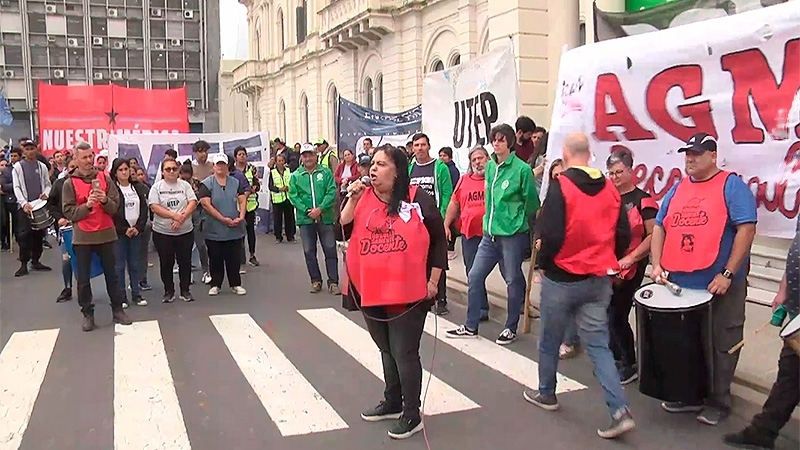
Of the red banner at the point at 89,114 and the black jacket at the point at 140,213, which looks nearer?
the black jacket at the point at 140,213

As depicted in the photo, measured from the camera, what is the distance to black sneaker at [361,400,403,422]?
4.79 m

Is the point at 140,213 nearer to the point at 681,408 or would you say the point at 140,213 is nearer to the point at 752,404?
the point at 681,408

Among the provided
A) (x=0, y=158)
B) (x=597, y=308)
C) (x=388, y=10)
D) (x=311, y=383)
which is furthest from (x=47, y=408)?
(x=388, y=10)

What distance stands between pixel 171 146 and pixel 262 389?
10.4 m

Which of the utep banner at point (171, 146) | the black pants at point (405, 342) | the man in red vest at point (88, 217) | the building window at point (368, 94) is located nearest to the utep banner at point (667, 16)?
the black pants at point (405, 342)

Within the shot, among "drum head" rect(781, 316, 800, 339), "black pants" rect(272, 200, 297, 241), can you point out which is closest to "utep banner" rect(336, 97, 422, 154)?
"black pants" rect(272, 200, 297, 241)

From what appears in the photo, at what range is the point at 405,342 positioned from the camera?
14.5 feet

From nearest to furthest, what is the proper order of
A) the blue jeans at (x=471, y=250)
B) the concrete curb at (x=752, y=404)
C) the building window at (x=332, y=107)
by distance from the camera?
1. the concrete curb at (x=752, y=404)
2. the blue jeans at (x=471, y=250)
3. the building window at (x=332, y=107)

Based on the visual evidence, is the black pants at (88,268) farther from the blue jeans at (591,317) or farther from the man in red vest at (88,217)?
the blue jeans at (591,317)

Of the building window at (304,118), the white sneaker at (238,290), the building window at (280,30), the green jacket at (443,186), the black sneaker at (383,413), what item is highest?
the building window at (280,30)

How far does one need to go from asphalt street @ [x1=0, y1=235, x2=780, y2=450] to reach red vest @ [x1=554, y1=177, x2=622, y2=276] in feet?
3.57

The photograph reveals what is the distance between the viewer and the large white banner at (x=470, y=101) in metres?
8.10

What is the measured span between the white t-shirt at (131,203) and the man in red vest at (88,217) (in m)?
1.00

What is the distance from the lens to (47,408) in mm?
5156
